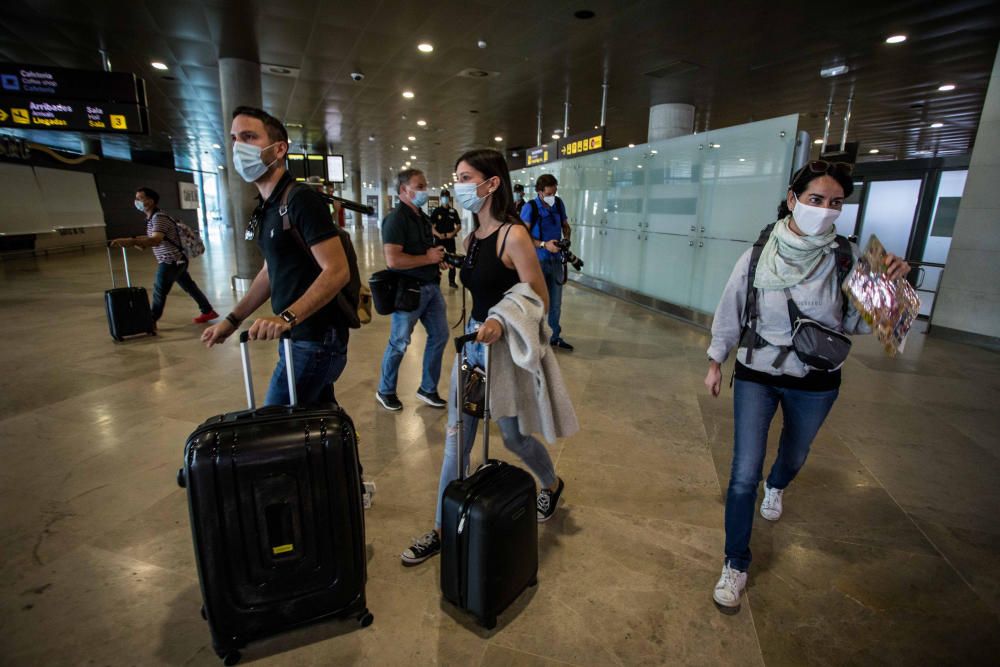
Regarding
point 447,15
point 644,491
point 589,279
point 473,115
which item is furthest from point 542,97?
point 644,491

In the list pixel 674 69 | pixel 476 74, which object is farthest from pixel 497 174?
pixel 476 74

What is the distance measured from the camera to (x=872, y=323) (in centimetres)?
185

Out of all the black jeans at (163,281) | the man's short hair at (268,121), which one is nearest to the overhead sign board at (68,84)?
the black jeans at (163,281)

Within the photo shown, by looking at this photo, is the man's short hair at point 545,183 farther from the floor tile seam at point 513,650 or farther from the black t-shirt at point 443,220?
the floor tile seam at point 513,650

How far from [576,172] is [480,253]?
10438 millimetres

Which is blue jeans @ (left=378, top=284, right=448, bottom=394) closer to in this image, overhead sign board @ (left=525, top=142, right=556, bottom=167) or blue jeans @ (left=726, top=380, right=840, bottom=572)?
blue jeans @ (left=726, top=380, right=840, bottom=572)

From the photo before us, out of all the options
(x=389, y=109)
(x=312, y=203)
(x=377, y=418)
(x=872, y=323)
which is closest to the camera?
(x=872, y=323)

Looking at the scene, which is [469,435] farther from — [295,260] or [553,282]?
[553,282]

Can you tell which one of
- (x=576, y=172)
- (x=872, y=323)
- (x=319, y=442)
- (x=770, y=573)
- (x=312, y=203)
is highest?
(x=576, y=172)

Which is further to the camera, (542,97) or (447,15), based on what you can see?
(542,97)

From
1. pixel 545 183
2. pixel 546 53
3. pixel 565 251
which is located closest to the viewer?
pixel 565 251

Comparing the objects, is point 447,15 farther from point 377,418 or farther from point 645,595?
point 645,595

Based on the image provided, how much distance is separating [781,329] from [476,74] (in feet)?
29.6

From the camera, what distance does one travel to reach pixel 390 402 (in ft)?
13.4
